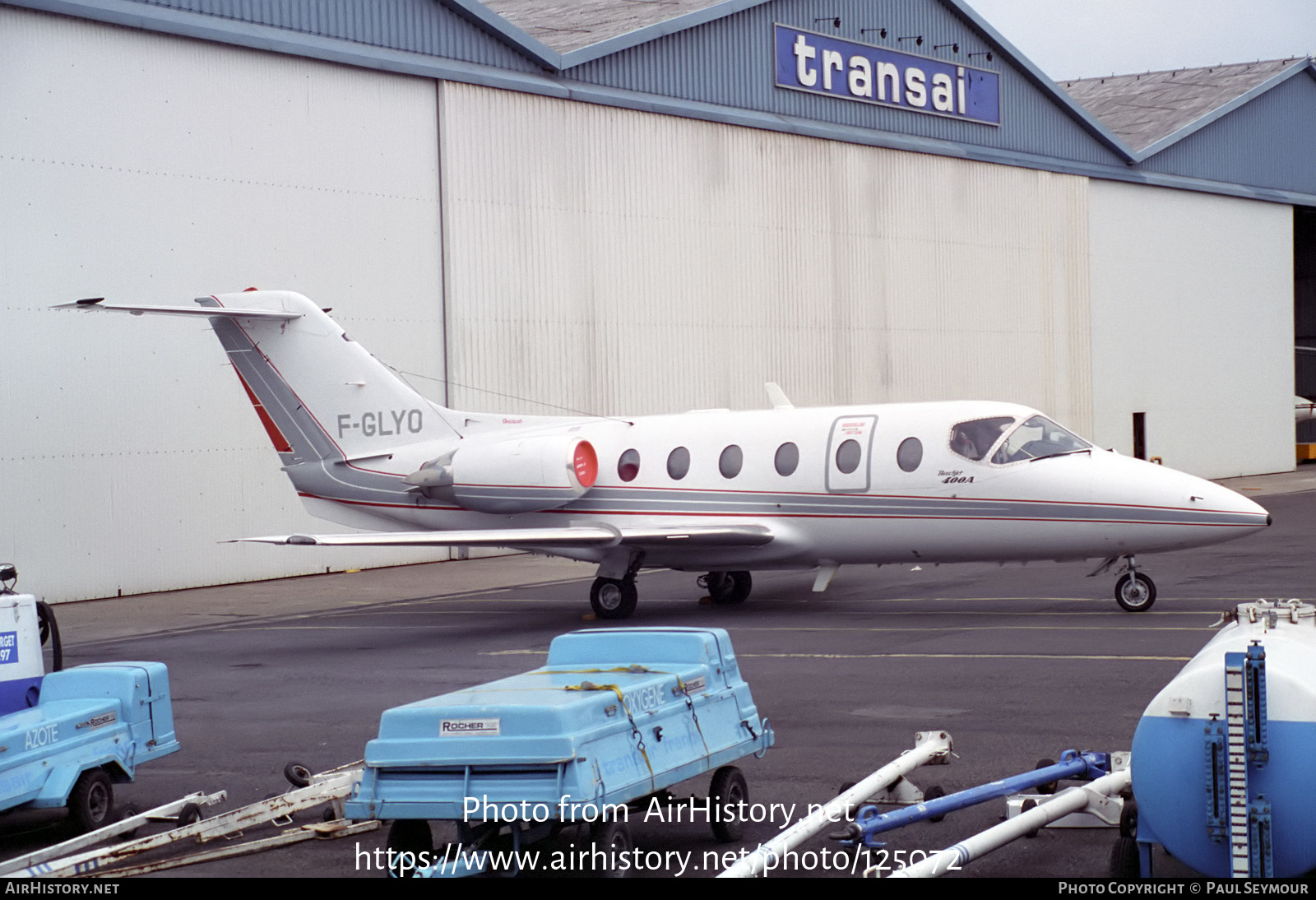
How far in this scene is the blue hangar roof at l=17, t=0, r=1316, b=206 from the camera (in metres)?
25.1

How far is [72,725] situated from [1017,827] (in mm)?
5403

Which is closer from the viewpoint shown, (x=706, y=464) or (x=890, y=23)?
(x=706, y=464)

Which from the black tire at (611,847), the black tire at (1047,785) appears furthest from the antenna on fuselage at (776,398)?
the black tire at (611,847)

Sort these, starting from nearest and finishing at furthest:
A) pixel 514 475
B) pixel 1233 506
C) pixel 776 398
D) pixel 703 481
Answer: pixel 1233 506, pixel 703 481, pixel 514 475, pixel 776 398

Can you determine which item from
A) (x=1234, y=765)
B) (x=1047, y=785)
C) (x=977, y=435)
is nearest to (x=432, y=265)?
(x=977, y=435)

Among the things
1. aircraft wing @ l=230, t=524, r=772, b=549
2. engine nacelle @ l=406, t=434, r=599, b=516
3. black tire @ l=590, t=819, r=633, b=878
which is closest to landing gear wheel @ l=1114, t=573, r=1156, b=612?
aircraft wing @ l=230, t=524, r=772, b=549

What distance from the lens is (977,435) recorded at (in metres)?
16.7

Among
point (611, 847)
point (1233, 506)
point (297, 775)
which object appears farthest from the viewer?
point (1233, 506)

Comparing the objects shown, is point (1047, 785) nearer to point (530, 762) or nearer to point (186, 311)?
point (530, 762)

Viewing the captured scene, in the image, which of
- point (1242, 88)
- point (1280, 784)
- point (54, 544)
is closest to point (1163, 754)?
point (1280, 784)

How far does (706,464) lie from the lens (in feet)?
60.4

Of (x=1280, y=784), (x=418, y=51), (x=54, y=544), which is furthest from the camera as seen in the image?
(x=418, y=51)

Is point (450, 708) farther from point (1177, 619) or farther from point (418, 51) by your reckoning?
point (418, 51)

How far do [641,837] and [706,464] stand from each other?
35.7ft
